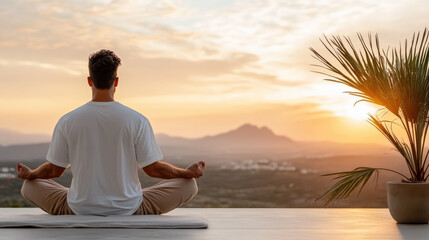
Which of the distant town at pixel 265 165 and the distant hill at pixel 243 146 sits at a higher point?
the distant hill at pixel 243 146

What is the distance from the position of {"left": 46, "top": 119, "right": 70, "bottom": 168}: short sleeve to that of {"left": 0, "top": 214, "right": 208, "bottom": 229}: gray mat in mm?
372

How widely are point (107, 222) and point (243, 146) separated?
26.6 metres

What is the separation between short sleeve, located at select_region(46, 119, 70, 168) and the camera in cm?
388

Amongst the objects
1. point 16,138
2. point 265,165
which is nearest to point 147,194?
A: point 16,138

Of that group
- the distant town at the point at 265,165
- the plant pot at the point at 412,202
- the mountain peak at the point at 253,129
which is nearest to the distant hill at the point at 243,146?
the mountain peak at the point at 253,129

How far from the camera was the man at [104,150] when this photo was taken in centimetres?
382

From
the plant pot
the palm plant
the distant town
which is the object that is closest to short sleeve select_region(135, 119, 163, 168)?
the palm plant

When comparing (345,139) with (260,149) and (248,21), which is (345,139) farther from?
(248,21)

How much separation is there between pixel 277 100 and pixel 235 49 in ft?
17.3

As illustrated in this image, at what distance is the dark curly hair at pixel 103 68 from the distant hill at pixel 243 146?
1642 cm

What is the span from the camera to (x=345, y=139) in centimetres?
Result: 2723

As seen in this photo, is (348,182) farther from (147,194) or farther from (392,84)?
(147,194)

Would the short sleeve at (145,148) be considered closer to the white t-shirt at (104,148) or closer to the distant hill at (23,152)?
the white t-shirt at (104,148)

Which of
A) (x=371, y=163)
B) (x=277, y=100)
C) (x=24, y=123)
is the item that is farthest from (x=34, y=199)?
(x=371, y=163)
